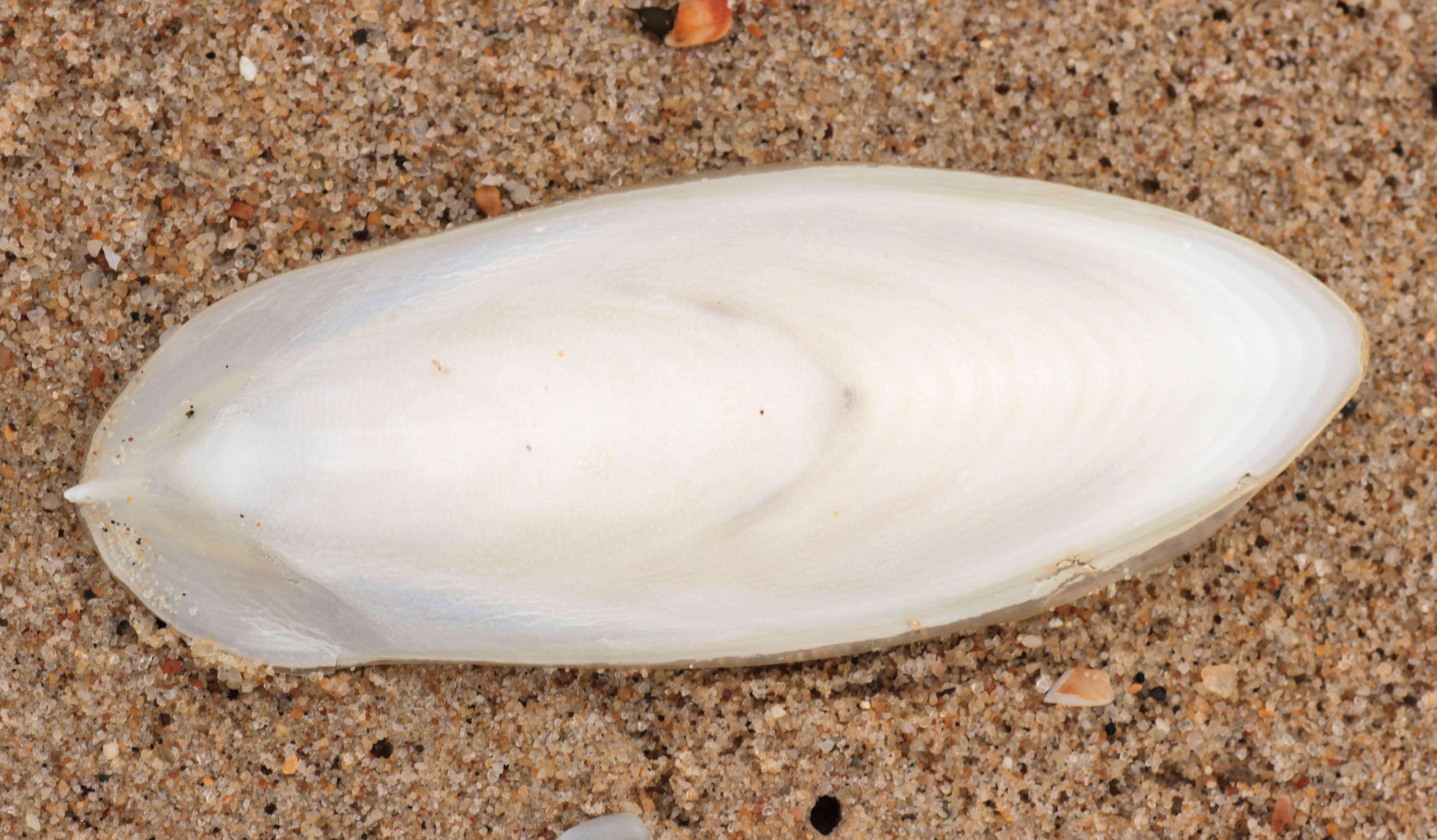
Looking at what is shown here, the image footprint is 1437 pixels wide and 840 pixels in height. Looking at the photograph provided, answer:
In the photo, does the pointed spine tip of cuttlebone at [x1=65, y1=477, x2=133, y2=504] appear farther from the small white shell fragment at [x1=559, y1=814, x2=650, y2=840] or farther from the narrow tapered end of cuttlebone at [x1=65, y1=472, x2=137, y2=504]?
the small white shell fragment at [x1=559, y1=814, x2=650, y2=840]

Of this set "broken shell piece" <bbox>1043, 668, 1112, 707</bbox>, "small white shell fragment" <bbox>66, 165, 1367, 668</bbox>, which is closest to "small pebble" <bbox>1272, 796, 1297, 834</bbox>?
"broken shell piece" <bbox>1043, 668, 1112, 707</bbox>

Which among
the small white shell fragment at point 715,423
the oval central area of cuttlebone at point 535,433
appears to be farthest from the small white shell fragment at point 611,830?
the oval central area of cuttlebone at point 535,433

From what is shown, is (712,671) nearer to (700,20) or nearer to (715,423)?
(715,423)

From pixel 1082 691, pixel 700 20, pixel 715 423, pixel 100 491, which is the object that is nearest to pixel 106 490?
pixel 100 491

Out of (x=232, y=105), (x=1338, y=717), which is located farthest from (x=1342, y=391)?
(x=232, y=105)

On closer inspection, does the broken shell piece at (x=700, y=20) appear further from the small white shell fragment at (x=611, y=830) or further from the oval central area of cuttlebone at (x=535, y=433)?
the small white shell fragment at (x=611, y=830)

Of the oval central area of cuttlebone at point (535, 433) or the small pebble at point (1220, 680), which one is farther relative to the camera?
the small pebble at point (1220, 680)
